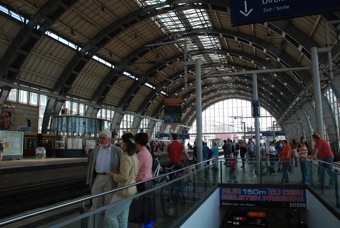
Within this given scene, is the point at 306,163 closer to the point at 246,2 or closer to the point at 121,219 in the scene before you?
the point at 246,2

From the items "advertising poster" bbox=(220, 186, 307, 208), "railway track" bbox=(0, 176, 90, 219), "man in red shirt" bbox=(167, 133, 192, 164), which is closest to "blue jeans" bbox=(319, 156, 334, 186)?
"advertising poster" bbox=(220, 186, 307, 208)

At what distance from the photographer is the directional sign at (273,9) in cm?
620

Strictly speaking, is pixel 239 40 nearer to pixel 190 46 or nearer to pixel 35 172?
pixel 190 46

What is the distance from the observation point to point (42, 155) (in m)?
20.0

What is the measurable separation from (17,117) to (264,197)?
17.0 meters

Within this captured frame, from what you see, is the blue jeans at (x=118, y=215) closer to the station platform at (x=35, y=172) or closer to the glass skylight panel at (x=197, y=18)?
the station platform at (x=35, y=172)

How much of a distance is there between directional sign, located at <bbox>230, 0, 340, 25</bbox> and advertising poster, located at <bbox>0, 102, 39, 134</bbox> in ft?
58.5

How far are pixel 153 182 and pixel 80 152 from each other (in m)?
17.2

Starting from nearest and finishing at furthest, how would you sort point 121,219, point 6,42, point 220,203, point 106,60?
1. point 121,219
2. point 220,203
3. point 6,42
4. point 106,60

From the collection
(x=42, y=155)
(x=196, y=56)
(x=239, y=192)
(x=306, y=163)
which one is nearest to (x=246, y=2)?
(x=306, y=163)

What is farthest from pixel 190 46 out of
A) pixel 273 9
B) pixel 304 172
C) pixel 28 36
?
pixel 273 9

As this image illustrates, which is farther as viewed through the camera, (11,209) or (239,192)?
(239,192)

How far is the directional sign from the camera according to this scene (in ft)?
20.4

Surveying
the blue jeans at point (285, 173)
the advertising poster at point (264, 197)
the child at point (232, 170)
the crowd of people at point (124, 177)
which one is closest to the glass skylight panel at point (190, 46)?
the child at point (232, 170)
